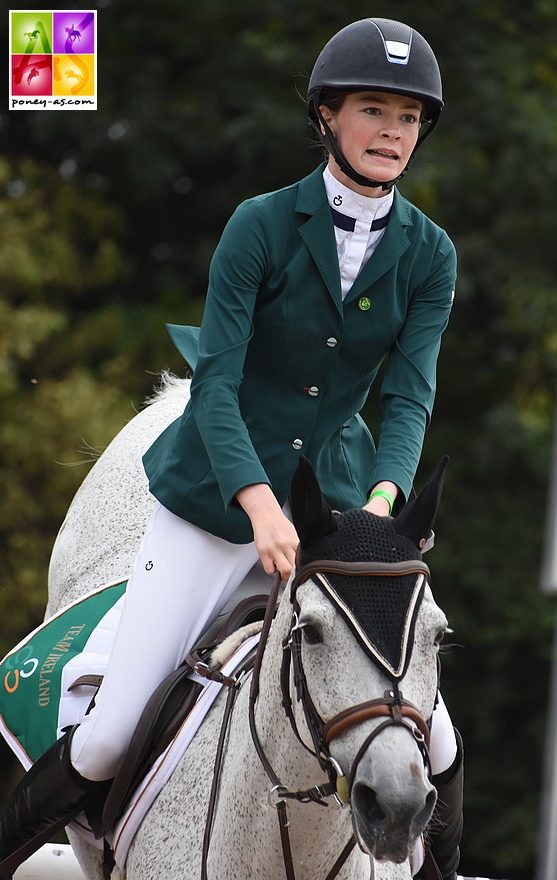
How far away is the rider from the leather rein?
0.77ft

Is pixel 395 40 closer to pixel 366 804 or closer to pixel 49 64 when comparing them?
pixel 366 804

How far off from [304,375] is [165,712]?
109 centimetres

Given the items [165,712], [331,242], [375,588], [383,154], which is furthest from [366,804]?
[383,154]

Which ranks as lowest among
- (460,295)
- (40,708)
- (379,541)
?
(460,295)

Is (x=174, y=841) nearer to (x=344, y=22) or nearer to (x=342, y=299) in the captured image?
(x=342, y=299)

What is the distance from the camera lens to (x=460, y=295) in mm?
16156

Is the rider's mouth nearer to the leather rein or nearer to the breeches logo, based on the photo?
the leather rein

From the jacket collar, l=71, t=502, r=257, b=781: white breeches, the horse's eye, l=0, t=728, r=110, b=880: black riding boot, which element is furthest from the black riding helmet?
l=0, t=728, r=110, b=880: black riding boot

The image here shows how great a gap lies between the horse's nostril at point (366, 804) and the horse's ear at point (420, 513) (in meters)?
0.62

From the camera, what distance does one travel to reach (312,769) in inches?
133

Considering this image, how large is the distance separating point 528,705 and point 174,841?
1292 centimetres

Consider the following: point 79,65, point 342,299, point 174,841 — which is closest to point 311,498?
point 342,299

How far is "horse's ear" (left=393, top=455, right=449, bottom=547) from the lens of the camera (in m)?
3.32

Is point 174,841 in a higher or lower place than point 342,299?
lower
